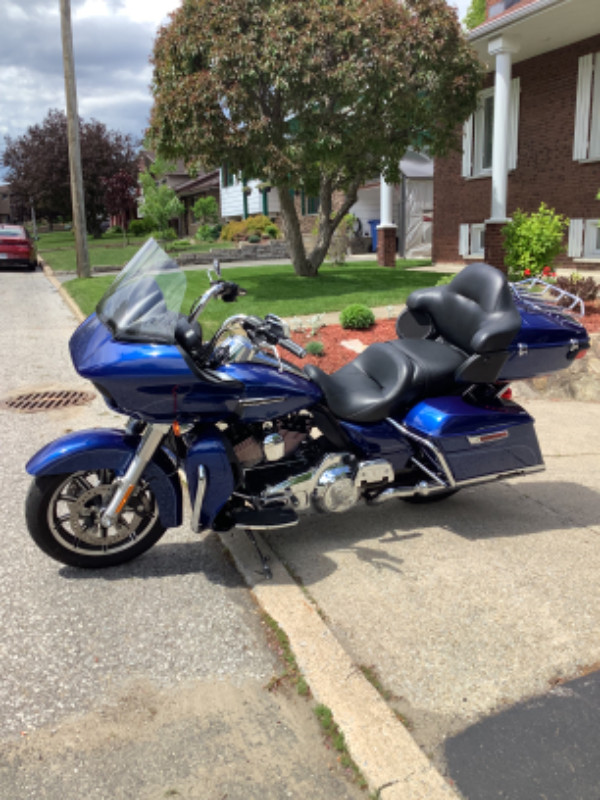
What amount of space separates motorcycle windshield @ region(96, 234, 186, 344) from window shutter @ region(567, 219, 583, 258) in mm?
12446

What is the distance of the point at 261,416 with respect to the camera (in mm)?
3314

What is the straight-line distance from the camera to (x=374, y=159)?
47.8 feet

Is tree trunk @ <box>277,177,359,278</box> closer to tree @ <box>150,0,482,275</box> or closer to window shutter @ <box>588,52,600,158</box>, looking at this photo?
tree @ <box>150,0,482,275</box>

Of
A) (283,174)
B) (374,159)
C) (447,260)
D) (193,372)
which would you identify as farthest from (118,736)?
(447,260)

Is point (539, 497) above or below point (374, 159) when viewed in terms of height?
below

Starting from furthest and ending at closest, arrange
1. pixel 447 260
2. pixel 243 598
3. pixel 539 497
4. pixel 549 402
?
1. pixel 447 260
2. pixel 549 402
3. pixel 539 497
4. pixel 243 598

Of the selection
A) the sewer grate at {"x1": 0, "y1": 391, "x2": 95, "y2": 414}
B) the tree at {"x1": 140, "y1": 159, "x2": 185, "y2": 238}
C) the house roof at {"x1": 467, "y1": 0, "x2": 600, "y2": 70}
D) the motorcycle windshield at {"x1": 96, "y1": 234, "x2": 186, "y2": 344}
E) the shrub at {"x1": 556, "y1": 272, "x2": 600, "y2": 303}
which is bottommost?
the sewer grate at {"x1": 0, "y1": 391, "x2": 95, "y2": 414}

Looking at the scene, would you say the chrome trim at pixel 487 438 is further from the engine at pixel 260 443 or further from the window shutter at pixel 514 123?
the window shutter at pixel 514 123

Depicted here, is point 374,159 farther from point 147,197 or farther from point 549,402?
point 147,197

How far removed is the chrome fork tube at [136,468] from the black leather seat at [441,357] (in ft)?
2.84

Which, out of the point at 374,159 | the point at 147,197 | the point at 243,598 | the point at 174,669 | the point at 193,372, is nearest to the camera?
the point at 174,669

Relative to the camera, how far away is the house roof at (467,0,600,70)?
1163cm

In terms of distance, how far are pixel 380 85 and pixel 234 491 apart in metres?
11.2

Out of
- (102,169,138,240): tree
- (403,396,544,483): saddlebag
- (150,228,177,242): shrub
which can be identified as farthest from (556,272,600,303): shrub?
(102,169,138,240): tree
